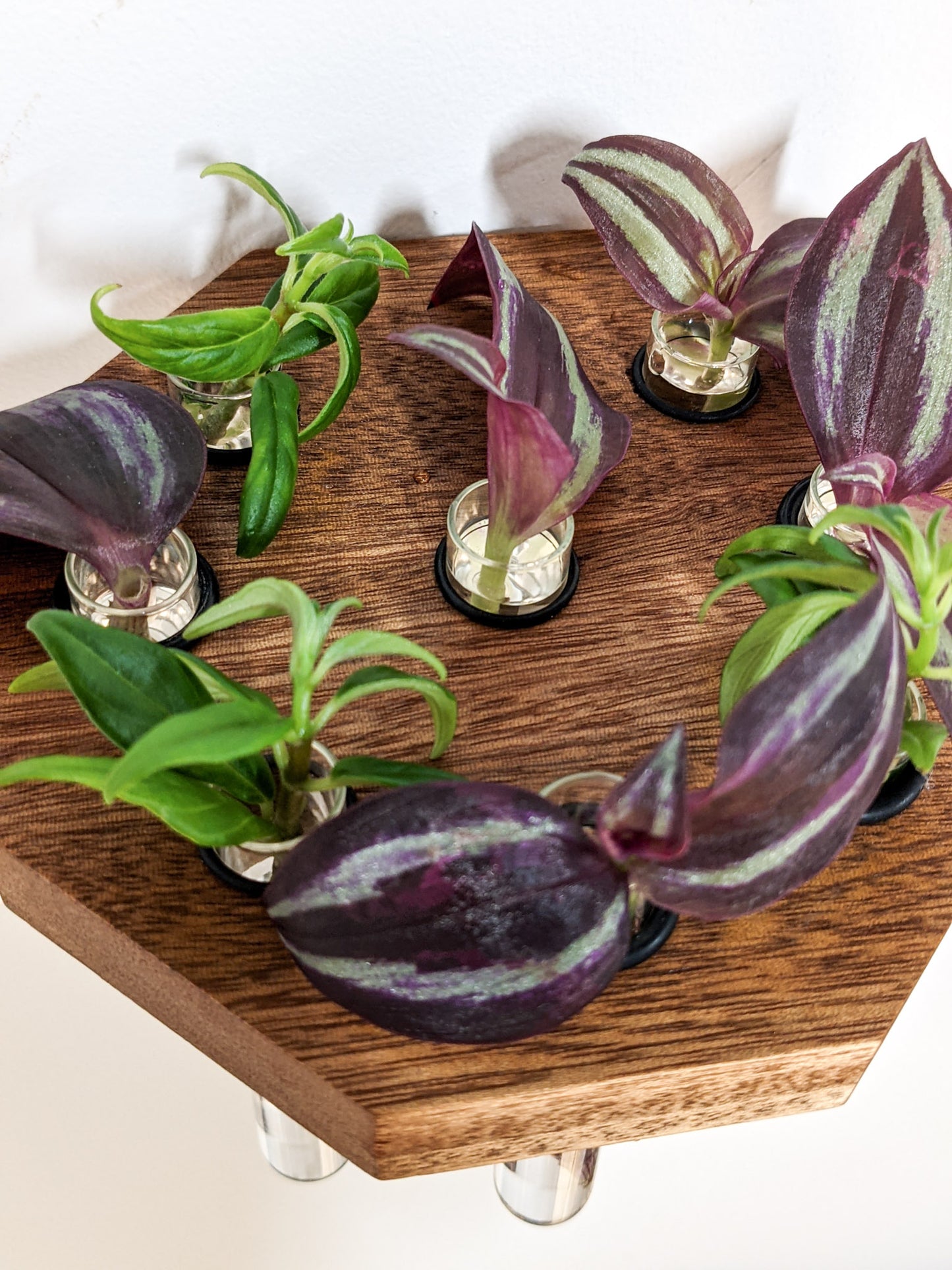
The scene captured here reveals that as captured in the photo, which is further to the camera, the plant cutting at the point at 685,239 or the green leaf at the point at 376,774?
the plant cutting at the point at 685,239

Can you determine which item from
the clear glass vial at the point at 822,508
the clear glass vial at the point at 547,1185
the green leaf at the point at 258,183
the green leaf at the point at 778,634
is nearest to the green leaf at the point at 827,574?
the green leaf at the point at 778,634

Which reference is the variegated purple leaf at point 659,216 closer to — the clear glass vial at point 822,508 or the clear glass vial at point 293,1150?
the clear glass vial at point 822,508

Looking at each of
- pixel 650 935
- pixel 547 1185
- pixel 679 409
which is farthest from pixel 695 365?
pixel 547 1185

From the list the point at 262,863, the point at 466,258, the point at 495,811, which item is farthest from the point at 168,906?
the point at 466,258

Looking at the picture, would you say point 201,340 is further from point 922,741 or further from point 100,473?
point 922,741

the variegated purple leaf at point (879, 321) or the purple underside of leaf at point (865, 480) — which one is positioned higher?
the variegated purple leaf at point (879, 321)

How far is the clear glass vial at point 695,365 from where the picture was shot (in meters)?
0.54

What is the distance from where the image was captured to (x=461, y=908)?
1.07 feet

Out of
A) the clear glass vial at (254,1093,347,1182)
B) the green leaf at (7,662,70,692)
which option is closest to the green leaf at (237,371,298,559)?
the green leaf at (7,662,70,692)

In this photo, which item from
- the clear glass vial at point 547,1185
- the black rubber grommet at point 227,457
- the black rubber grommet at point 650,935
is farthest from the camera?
the clear glass vial at point 547,1185

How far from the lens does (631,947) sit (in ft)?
1.33

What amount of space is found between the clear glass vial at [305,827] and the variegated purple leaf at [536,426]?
0.10 metres

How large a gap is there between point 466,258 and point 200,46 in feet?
0.40

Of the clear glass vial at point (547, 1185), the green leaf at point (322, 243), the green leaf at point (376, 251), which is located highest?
the green leaf at point (322, 243)
